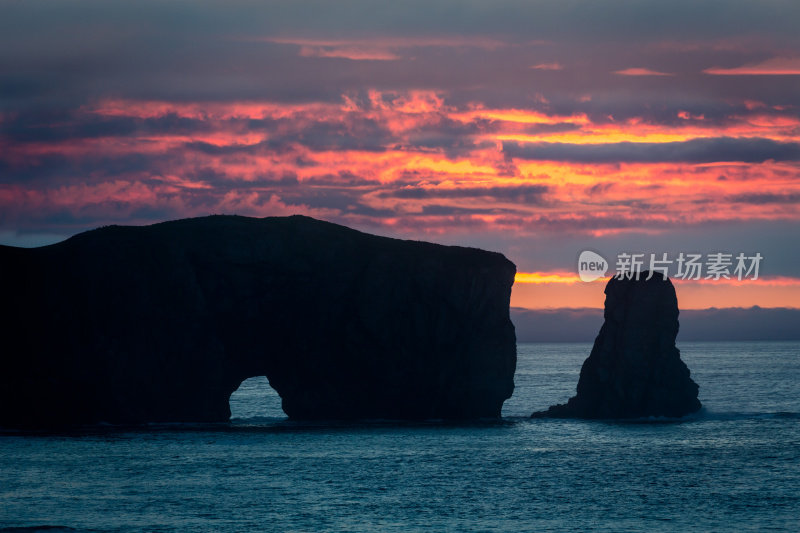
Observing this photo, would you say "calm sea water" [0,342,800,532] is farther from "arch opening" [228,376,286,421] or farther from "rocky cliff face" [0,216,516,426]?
"arch opening" [228,376,286,421]

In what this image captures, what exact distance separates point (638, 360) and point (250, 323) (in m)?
44.8

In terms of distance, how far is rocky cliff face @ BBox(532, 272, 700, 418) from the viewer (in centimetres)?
11312

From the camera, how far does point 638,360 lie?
371 feet

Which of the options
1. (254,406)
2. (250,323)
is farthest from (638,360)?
(254,406)

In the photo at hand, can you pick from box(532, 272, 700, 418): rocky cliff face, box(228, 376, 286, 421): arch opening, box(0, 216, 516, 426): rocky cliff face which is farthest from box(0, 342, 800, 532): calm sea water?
box(228, 376, 286, 421): arch opening

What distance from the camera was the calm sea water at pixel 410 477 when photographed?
61.0 m

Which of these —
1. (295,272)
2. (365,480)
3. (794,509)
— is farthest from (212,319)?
(794,509)

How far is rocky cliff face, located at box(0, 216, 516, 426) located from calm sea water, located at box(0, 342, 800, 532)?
18.5 ft

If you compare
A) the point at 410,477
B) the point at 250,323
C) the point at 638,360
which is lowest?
the point at 410,477

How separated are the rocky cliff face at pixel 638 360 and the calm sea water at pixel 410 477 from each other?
3.72 m

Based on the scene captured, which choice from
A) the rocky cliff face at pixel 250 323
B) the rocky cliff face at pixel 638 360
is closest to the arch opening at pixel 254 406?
the rocky cliff face at pixel 250 323

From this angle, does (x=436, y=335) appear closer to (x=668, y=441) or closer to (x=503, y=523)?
(x=668, y=441)

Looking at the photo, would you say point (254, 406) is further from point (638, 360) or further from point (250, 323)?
point (638, 360)

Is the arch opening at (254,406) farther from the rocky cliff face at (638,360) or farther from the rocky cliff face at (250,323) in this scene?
the rocky cliff face at (638,360)
